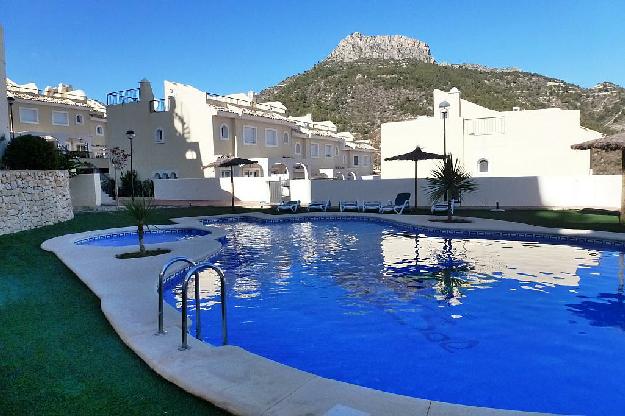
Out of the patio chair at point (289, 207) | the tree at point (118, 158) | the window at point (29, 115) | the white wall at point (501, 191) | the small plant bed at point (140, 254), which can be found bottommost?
the small plant bed at point (140, 254)

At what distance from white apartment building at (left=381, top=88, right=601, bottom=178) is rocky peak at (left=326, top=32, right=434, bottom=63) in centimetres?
9964

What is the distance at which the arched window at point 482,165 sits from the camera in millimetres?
32625

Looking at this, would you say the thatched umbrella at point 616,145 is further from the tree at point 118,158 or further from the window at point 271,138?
the tree at point 118,158


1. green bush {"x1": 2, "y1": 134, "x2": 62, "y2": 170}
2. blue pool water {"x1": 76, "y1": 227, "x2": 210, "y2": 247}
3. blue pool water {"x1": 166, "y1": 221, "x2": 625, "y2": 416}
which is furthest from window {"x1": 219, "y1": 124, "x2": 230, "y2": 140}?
blue pool water {"x1": 166, "y1": 221, "x2": 625, "y2": 416}

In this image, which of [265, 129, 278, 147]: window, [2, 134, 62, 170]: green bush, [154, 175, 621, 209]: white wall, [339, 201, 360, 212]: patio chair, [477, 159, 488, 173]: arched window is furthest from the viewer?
[265, 129, 278, 147]: window

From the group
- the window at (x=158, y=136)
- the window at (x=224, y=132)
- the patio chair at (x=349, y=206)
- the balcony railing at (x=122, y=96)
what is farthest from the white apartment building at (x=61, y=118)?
the patio chair at (x=349, y=206)

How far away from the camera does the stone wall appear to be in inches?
575

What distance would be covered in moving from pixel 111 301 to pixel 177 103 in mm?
32165

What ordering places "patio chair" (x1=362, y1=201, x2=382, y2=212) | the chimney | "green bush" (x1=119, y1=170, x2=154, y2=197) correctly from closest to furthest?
"patio chair" (x1=362, y1=201, x2=382, y2=212)
"green bush" (x1=119, y1=170, x2=154, y2=197)
the chimney

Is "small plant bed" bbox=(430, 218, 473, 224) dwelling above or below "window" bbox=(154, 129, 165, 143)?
below

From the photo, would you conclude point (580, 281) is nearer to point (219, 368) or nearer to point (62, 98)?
point (219, 368)

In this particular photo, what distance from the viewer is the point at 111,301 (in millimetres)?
6922

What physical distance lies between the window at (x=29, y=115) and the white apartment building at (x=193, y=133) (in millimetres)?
7017

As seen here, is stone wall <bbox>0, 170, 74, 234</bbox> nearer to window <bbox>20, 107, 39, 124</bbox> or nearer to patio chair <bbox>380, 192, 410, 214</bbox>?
patio chair <bbox>380, 192, 410, 214</bbox>
